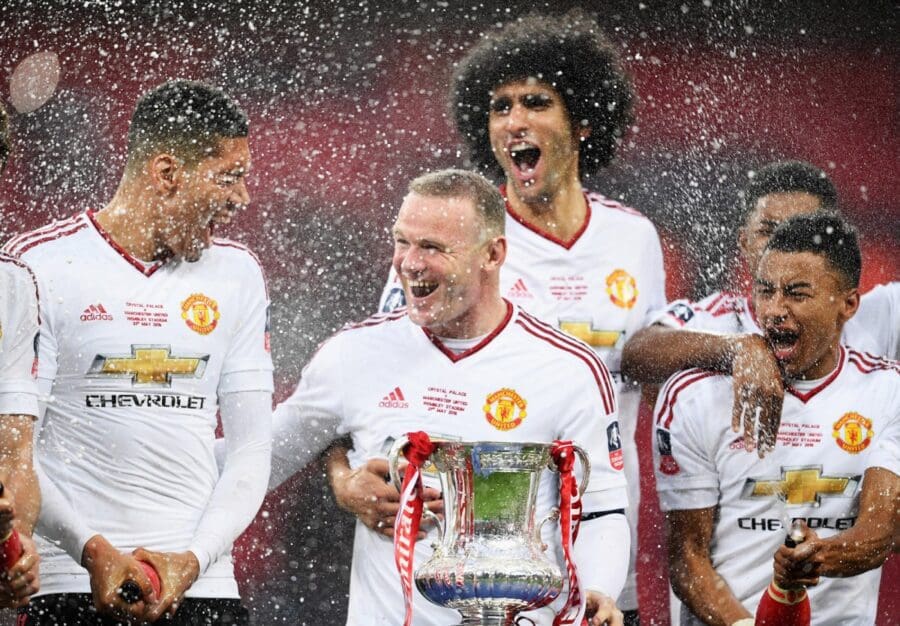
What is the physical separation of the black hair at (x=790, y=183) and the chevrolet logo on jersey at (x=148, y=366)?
5.35 ft

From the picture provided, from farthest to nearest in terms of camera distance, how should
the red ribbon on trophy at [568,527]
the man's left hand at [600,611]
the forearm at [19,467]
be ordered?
the forearm at [19,467] → the man's left hand at [600,611] → the red ribbon on trophy at [568,527]

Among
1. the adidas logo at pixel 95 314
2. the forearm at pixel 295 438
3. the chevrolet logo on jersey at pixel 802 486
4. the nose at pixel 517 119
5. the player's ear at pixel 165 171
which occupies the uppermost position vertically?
the nose at pixel 517 119

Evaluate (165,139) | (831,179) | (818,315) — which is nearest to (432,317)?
(165,139)

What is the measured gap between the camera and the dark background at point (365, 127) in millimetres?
3734

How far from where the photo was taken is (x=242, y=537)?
3.64 m

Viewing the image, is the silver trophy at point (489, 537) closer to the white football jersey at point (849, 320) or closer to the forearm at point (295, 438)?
the forearm at point (295, 438)

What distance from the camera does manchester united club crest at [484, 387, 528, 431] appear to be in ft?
10.5

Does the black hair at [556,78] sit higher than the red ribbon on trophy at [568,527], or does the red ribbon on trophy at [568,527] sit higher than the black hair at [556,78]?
the black hair at [556,78]

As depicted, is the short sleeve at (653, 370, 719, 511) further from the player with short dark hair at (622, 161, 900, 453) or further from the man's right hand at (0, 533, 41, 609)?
the man's right hand at (0, 533, 41, 609)

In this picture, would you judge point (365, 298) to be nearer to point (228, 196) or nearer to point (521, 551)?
point (228, 196)

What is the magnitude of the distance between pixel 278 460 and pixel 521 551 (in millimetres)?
1089

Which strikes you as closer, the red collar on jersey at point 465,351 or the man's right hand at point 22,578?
the man's right hand at point 22,578

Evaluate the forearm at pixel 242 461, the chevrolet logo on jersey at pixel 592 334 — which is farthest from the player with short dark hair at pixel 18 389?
the chevrolet logo on jersey at pixel 592 334

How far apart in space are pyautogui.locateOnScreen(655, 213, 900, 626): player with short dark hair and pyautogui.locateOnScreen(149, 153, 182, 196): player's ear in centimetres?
127
